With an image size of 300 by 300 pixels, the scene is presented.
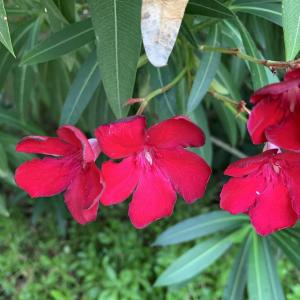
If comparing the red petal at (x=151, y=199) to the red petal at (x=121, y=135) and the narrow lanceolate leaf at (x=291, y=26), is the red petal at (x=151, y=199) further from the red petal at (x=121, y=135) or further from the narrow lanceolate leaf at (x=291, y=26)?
the narrow lanceolate leaf at (x=291, y=26)

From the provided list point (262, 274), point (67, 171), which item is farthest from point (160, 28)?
point (262, 274)

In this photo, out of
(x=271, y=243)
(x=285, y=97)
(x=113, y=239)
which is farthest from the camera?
(x=113, y=239)

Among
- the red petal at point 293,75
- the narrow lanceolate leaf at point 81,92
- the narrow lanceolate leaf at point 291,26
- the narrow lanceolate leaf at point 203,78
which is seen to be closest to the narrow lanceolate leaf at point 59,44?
the narrow lanceolate leaf at point 81,92

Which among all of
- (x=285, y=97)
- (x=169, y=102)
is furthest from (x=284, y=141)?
(x=169, y=102)

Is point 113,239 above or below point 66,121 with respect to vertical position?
below

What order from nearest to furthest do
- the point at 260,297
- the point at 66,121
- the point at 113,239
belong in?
the point at 66,121 → the point at 260,297 → the point at 113,239

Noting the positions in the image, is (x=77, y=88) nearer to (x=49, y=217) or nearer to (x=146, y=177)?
(x=146, y=177)

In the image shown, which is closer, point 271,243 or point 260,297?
point 260,297

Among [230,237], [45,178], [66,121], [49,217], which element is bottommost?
[49,217]
